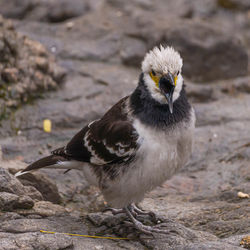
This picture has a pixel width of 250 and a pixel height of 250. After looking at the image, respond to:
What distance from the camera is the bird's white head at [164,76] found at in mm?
4734

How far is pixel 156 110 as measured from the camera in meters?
4.82

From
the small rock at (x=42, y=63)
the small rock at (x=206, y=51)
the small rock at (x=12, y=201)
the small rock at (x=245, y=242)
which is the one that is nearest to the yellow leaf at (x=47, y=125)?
the small rock at (x=42, y=63)

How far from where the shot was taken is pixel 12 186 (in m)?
5.03

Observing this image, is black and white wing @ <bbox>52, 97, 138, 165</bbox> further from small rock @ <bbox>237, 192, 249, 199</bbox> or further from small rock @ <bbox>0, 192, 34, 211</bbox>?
small rock @ <bbox>237, 192, 249, 199</bbox>

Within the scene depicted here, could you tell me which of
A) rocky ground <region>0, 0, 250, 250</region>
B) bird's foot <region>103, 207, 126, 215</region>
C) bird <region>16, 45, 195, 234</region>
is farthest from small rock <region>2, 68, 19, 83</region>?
bird's foot <region>103, 207, 126, 215</region>

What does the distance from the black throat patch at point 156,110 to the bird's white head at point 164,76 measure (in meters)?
0.06

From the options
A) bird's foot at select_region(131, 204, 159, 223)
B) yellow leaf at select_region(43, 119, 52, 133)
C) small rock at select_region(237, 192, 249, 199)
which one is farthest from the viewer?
yellow leaf at select_region(43, 119, 52, 133)

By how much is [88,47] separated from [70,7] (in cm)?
188

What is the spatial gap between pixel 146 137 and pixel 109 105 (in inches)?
128

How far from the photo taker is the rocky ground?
194 inches

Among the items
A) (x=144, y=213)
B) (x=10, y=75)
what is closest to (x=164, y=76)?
(x=144, y=213)

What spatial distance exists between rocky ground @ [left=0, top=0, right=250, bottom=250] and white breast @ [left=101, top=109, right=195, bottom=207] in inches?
Result: 17.6

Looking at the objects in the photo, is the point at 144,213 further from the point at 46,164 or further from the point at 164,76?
the point at 164,76

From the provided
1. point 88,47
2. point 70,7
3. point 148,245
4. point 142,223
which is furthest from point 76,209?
point 70,7
